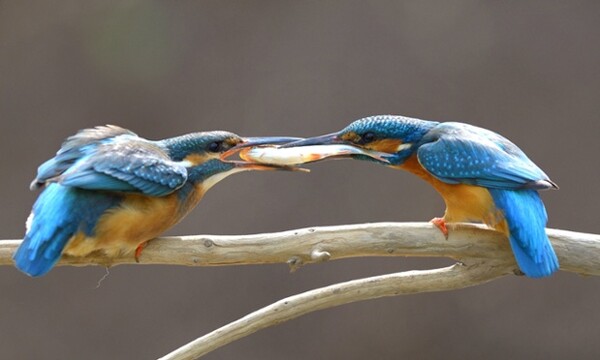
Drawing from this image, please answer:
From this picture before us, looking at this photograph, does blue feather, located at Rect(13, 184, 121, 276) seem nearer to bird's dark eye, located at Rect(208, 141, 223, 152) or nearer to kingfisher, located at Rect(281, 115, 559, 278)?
bird's dark eye, located at Rect(208, 141, 223, 152)

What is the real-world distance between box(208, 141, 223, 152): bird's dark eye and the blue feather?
274 millimetres

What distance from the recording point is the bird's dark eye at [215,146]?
2420 mm

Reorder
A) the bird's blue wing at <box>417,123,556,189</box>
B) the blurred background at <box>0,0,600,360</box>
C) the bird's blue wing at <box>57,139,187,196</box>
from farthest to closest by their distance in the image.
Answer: the blurred background at <box>0,0,600,360</box>
the bird's blue wing at <box>417,123,556,189</box>
the bird's blue wing at <box>57,139,187,196</box>

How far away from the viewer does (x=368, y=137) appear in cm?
240

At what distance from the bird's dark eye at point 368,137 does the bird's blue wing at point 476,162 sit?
0.12 m

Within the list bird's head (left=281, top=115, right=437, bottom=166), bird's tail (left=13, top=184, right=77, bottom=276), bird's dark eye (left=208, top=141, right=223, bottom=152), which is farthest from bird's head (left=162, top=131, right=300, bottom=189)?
bird's tail (left=13, top=184, right=77, bottom=276)

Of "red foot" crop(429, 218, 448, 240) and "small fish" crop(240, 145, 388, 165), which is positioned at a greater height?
"small fish" crop(240, 145, 388, 165)

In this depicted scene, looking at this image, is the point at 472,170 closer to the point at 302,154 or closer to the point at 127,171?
the point at 302,154

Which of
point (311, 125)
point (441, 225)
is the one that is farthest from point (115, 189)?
point (311, 125)

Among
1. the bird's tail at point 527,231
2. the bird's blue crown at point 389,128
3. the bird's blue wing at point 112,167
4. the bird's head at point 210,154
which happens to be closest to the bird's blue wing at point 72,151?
the bird's blue wing at point 112,167

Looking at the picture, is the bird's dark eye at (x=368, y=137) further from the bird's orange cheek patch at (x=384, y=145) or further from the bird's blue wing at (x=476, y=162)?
the bird's blue wing at (x=476, y=162)

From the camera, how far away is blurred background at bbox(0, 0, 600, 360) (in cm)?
393

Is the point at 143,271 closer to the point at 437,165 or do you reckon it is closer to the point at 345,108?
the point at 345,108

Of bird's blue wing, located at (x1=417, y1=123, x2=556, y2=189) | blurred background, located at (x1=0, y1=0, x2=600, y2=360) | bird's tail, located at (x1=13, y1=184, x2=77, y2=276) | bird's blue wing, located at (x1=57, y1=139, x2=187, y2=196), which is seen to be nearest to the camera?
bird's tail, located at (x1=13, y1=184, x2=77, y2=276)
